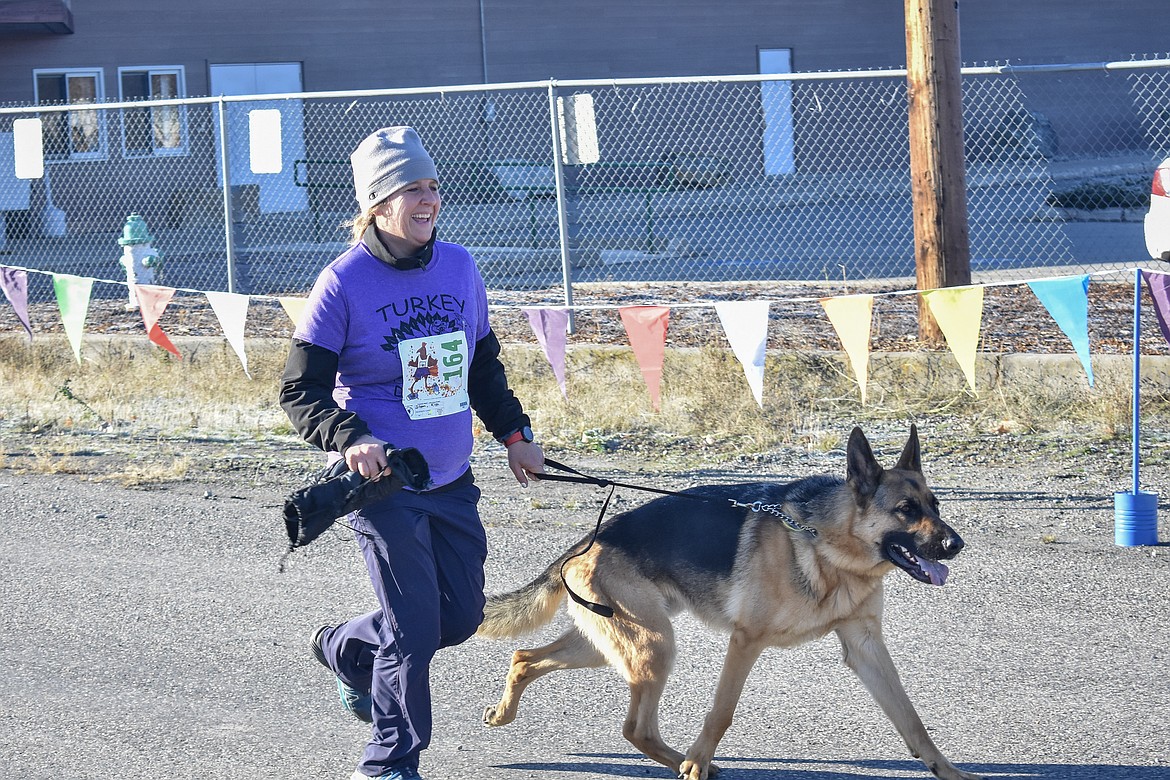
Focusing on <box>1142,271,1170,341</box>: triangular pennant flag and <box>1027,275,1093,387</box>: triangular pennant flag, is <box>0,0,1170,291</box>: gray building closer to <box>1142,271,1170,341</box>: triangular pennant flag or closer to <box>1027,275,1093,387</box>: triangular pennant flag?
<box>1027,275,1093,387</box>: triangular pennant flag

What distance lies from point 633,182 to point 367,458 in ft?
59.0

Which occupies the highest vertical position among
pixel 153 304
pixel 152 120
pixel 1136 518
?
pixel 152 120

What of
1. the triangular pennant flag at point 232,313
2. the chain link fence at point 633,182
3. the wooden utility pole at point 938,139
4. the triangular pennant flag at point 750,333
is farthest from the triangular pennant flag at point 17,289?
the wooden utility pole at point 938,139

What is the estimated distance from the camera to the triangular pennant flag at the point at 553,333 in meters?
7.95

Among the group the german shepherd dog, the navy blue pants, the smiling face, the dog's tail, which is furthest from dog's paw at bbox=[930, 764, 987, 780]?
the smiling face

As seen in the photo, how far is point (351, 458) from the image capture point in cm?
338

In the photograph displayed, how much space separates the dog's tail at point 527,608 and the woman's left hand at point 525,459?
363 millimetres

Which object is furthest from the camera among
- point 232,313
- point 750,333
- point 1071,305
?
point 232,313

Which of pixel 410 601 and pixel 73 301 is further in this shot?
pixel 73 301

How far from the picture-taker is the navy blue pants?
3592mm

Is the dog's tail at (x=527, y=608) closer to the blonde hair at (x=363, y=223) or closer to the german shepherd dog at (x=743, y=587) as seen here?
the german shepherd dog at (x=743, y=587)

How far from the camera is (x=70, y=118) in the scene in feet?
67.9

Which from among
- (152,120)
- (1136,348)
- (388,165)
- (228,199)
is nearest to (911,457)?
(388,165)

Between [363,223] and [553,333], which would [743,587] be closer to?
[363,223]
